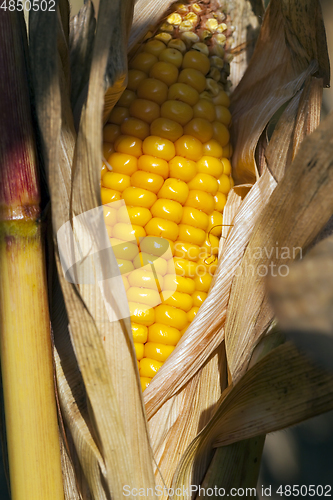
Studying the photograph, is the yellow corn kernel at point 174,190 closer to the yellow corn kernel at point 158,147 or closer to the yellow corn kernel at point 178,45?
the yellow corn kernel at point 158,147

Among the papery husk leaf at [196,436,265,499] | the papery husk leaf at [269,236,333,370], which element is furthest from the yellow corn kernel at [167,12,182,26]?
the papery husk leaf at [196,436,265,499]

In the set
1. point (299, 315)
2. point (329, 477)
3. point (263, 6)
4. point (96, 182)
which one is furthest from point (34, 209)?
point (329, 477)

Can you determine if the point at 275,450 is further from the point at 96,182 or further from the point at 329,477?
the point at 96,182

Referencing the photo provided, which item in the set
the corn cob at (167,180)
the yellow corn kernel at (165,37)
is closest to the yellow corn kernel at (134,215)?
the corn cob at (167,180)

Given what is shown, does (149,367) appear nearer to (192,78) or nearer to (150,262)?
(150,262)

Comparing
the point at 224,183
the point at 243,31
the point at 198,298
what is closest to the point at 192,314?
the point at 198,298

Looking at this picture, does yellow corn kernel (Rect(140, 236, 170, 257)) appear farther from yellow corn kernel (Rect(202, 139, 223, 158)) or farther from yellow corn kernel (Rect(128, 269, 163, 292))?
yellow corn kernel (Rect(202, 139, 223, 158))
